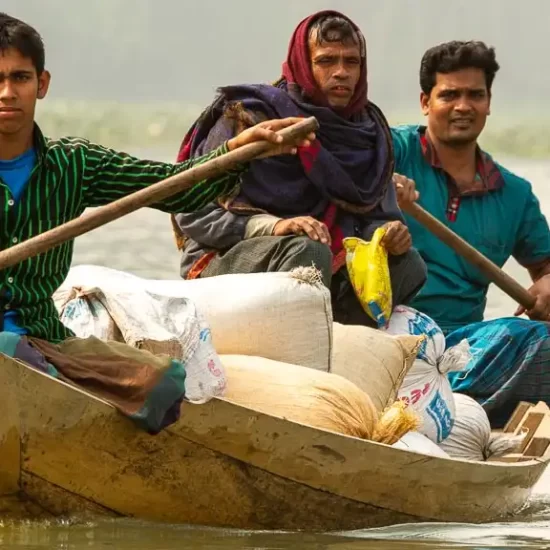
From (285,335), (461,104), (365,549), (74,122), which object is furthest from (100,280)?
(74,122)

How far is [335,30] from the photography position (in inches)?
242

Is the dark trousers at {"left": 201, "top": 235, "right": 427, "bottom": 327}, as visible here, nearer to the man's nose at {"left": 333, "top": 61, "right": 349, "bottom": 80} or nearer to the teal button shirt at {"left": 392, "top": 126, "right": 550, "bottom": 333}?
the man's nose at {"left": 333, "top": 61, "right": 349, "bottom": 80}

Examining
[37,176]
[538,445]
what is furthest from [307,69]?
[37,176]

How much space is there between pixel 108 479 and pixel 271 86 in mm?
1969

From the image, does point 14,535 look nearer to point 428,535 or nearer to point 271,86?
point 428,535

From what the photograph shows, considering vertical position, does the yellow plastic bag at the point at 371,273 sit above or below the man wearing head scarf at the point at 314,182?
below

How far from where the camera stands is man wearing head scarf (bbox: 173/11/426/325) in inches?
233

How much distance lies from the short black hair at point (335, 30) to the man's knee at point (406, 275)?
72 cm

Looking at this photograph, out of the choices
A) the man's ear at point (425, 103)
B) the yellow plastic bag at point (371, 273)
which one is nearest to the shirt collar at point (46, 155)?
the yellow plastic bag at point (371, 273)

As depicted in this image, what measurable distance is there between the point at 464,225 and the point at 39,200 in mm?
2726

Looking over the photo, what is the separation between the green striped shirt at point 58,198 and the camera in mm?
4449

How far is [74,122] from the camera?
72.7ft

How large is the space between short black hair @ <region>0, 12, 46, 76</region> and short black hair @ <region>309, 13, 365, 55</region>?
5.90ft

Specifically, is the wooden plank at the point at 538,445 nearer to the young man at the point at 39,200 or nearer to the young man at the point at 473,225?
the young man at the point at 473,225
